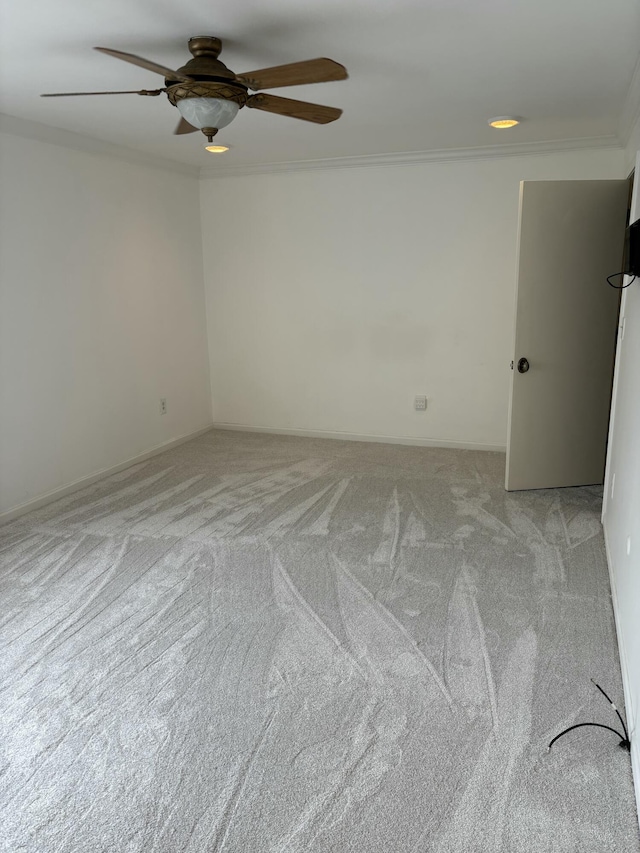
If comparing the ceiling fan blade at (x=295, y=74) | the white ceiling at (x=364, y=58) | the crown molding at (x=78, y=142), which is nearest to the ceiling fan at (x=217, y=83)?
the ceiling fan blade at (x=295, y=74)

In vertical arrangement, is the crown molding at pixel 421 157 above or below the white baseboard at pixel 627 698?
above

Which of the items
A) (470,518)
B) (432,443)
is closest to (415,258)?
(432,443)

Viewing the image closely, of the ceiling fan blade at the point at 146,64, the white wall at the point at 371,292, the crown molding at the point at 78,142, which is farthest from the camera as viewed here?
the white wall at the point at 371,292

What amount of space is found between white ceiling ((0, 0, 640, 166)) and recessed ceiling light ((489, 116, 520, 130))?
0.05m

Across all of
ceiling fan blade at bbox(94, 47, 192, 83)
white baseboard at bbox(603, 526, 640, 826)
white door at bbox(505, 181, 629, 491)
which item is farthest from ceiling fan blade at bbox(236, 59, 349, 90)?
white baseboard at bbox(603, 526, 640, 826)

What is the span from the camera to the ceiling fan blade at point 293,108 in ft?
7.76

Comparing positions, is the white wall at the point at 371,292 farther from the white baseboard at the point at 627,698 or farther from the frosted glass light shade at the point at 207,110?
the frosted glass light shade at the point at 207,110

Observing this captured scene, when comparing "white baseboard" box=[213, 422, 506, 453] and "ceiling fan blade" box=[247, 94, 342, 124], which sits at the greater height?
"ceiling fan blade" box=[247, 94, 342, 124]

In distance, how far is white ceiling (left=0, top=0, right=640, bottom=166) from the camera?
6.88ft

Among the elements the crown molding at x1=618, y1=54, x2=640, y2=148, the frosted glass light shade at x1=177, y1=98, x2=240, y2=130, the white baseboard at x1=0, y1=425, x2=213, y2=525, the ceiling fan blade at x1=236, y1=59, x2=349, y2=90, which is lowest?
the white baseboard at x1=0, y1=425, x2=213, y2=525

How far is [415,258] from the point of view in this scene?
4809 mm

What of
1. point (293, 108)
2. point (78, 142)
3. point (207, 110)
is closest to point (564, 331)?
point (293, 108)

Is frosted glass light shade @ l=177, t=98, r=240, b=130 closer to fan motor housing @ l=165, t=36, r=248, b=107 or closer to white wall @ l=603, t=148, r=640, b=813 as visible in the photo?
fan motor housing @ l=165, t=36, r=248, b=107

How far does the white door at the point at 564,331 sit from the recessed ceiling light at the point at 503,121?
367mm
